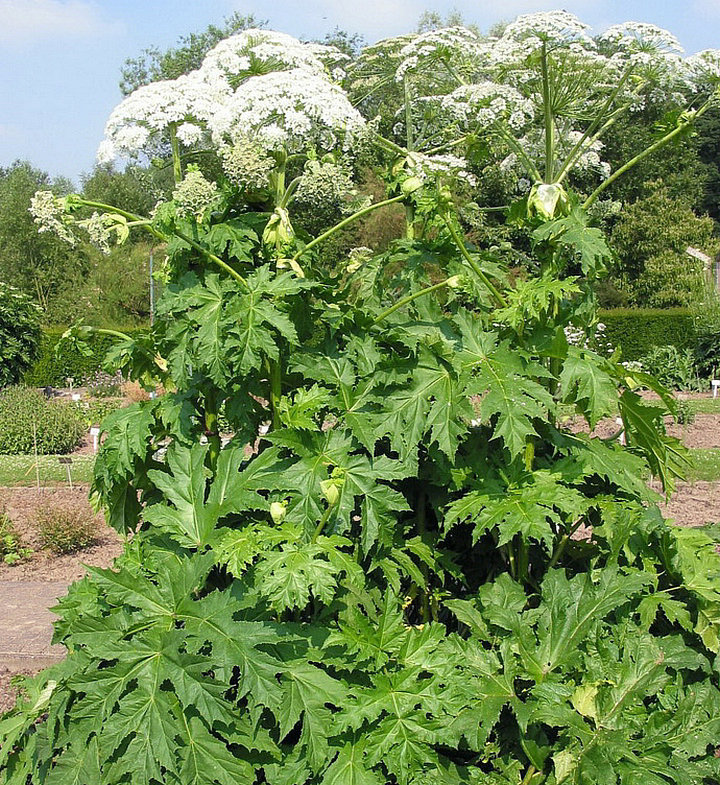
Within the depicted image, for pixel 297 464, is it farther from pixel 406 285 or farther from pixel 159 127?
pixel 159 127

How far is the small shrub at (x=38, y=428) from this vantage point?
1245 centimetres

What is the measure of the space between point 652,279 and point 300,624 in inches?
1089

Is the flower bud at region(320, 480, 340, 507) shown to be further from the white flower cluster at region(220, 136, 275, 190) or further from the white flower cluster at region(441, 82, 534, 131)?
the white flower cluster at region(441, 82, 534, 131)

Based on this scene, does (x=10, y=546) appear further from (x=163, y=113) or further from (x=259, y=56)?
(x=259, y=56)

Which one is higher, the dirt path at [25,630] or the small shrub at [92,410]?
the small shrub at [92,410]

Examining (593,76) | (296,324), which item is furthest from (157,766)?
(593,76)

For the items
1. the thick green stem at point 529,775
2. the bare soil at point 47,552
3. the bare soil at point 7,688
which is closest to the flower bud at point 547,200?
the thick green stem at point 529,775

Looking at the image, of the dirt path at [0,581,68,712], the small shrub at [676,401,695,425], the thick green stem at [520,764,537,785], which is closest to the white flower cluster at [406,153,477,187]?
the thick green stem at [520,764,537,785]

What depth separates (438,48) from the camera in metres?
4.45

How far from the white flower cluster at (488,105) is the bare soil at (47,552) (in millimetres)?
3644

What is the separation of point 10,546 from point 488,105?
5289 millimetres

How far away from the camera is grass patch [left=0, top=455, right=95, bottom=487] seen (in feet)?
32.0

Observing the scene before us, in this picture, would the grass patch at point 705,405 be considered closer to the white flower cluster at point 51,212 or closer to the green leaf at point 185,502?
the green leaf at point 185,502

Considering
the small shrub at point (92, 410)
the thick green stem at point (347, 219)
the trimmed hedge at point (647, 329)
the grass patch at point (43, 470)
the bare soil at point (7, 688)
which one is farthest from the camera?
the trimmed hedge at point (647, 329)
